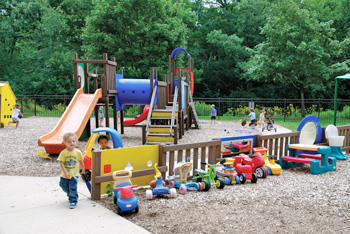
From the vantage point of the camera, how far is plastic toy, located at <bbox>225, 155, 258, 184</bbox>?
584cm

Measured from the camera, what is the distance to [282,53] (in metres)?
23.0

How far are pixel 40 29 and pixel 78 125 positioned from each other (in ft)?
93.3

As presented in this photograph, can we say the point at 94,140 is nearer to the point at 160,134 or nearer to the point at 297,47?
the point at 160,134

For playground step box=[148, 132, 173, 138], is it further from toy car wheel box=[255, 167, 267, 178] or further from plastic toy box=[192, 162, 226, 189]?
plastic toy box=[192, 162, 226, 189]

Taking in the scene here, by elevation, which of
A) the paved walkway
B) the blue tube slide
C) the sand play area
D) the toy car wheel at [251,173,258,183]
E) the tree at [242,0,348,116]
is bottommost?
the sand play area

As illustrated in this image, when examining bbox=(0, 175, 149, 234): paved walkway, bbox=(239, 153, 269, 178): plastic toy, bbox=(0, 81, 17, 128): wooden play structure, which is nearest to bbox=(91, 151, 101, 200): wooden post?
bbox=(0, 175, 149, 234): paved walkway

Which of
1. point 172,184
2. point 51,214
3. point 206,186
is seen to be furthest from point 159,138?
point 51,214

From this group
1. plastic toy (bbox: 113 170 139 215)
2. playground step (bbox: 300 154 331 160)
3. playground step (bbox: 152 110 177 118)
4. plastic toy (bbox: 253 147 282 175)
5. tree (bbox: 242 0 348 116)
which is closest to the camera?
plastic toy (bbox: 113 170 139 215)

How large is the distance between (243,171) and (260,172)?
51cm

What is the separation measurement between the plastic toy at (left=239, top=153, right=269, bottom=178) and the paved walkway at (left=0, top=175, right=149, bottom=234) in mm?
3150

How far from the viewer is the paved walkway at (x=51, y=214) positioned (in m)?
3.68

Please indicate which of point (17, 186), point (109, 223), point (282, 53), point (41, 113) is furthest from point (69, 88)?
point (109, 223)

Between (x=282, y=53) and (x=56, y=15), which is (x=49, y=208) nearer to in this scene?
(x=282, y=53)

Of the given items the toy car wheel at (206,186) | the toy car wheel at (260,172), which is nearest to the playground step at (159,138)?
the toy car wheel at (260,172)
